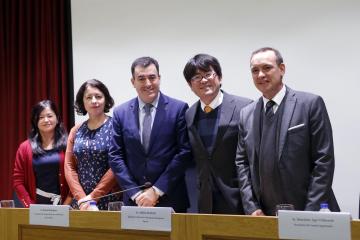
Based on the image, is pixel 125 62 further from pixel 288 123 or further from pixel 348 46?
pixel 288 123

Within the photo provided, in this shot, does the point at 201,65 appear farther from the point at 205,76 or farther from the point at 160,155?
the point at 160,155

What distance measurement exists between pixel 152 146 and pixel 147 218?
3.32 feet

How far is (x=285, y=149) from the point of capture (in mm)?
1858

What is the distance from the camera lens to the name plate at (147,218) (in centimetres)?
127

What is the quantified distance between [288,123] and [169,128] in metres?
0.70

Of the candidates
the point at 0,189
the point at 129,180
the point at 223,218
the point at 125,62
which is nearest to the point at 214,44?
the point at 125,62

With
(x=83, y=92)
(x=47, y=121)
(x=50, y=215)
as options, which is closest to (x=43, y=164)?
(x=47, y=121)

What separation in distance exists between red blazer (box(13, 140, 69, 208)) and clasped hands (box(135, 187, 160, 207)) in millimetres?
813

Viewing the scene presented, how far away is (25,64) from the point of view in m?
4.02

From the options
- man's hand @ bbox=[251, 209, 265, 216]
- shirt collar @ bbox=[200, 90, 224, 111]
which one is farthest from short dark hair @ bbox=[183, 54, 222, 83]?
man's hand @ bbox=[251, 209, 265, 216]

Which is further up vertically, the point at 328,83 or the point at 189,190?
the point at 328,83

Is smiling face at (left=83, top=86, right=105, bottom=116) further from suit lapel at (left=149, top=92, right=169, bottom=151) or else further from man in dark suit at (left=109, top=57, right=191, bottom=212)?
suit lapel at (left=149, top=92, right=169, bottom=151)

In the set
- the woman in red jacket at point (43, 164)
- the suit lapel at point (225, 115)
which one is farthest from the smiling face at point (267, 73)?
the woman in red jacket at point (43, 164)

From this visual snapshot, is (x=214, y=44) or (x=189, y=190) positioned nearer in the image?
(x=189, y=190)
